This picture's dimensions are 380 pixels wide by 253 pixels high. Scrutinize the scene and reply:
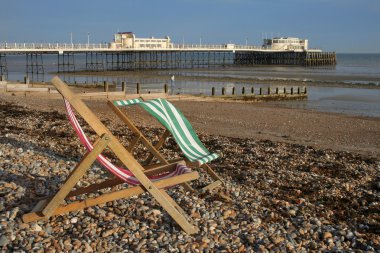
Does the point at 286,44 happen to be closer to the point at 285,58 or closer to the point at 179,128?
the point at 285,58

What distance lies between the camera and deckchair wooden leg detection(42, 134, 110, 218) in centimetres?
311

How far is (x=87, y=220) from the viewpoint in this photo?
3.42 m

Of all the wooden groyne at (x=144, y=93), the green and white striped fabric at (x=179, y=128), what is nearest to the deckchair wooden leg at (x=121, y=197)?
the green and white striped fabric at (x=179, y=128)

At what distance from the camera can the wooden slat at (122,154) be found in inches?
117

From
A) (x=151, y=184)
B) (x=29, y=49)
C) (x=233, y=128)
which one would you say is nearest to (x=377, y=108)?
(x=233, y=128)

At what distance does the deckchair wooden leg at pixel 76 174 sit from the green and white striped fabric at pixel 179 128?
41.3 inches

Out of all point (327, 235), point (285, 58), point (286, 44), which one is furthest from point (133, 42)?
point (327, 235)

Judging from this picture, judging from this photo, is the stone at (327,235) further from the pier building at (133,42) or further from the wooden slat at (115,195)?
the pier building at (133,42)

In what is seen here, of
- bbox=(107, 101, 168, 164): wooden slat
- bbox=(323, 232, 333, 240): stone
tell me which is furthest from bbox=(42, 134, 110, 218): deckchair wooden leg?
bbox=(323, 232, 333, 240): stone

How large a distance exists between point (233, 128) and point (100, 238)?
7.21m

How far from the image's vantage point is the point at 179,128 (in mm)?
4531

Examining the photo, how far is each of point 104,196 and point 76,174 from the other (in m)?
0.34

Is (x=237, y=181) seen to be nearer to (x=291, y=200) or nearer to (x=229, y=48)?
(x=291, y=200)

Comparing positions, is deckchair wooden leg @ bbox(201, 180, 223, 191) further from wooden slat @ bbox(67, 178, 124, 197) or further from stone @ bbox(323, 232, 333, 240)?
stone @ bbox(323, 232, 333, 240)
